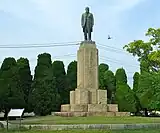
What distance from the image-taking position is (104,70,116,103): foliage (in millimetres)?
47831

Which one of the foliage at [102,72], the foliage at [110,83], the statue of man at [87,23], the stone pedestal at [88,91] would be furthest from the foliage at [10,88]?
the statue of man at [87,23]

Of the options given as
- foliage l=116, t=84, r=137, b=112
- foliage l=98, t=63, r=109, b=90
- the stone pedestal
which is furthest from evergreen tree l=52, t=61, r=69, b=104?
the stone pedestal

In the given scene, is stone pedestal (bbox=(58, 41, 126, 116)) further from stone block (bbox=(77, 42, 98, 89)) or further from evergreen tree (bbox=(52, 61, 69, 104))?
evergreen tree (bbox=(52, 61, 69, 104))

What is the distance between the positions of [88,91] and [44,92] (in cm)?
1783

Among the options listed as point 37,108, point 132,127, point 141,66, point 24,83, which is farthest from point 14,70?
point 132,127

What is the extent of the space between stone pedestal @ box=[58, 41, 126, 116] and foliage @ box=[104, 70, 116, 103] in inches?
863

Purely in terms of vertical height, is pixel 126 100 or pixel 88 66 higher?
pixel 88 66

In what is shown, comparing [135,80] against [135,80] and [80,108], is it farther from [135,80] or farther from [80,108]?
[80,108]

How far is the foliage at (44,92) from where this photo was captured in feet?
135

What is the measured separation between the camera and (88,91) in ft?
80.4

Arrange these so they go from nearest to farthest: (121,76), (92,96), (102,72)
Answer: (92,96) < (102,72) < (121,76)

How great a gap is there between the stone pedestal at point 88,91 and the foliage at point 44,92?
629 inches

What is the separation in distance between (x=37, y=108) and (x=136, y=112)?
1338 cm

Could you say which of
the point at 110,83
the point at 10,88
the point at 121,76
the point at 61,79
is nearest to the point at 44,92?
the point at 10,88
